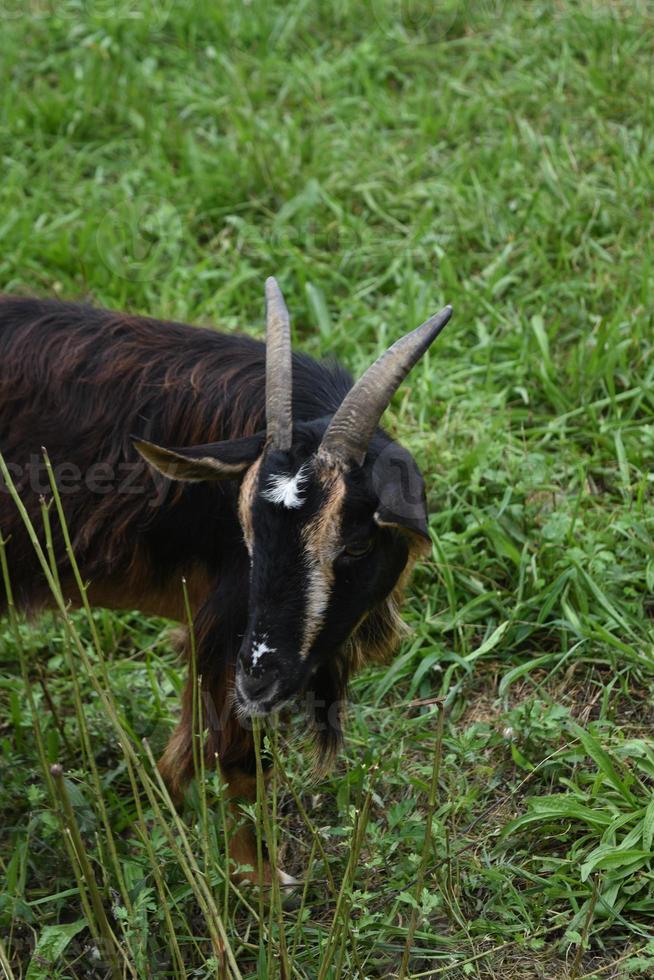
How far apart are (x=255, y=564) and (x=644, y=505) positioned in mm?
2159

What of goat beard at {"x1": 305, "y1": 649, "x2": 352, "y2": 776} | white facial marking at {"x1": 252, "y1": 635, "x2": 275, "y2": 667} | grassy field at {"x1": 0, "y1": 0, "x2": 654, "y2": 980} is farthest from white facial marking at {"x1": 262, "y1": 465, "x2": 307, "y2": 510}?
goat beard at {"x1": 305, "y1": 649, "x2": 352, "y2": 776}

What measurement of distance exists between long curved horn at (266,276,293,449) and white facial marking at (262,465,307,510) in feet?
0.36

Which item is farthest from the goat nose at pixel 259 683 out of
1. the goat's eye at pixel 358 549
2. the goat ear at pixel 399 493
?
the goat ear at pixel 399 493

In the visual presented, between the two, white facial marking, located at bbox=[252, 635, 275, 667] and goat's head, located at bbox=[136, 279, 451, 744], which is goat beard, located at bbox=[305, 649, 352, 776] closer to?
goat's head, located at bbox=[136, 279, 451, 744]

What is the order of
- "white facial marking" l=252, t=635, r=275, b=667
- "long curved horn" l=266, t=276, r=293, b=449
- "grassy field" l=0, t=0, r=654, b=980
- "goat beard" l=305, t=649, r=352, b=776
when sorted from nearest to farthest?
1. "white facial marking" l=252, t=635, r=275, b=667
2. "long curved horn" l=266, t=276, r=293, b=449
3. "grassy field" l=0, t=0, r=654, b=980
4. "goat beard" l=305, t=649, r=352, b=776

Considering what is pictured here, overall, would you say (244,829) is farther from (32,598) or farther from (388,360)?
(388,360)

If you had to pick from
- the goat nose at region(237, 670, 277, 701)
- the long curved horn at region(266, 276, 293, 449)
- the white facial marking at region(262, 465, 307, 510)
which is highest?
the long curved horn at region(266, 276, 293, 449)

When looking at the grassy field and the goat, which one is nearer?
the goat

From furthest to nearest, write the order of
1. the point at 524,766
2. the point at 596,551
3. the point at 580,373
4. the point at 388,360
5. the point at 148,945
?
Answer: the point at 580,373 < the point at 596,551 < the point at 524,766 < the point at 148,945 < the point at 388,360

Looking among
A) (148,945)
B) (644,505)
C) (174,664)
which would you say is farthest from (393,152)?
(148,945)

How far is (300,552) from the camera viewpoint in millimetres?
3465

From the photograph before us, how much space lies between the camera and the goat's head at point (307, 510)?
3469 mm

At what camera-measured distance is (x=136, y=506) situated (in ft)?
13.2

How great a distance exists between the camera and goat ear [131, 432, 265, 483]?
3588mm
